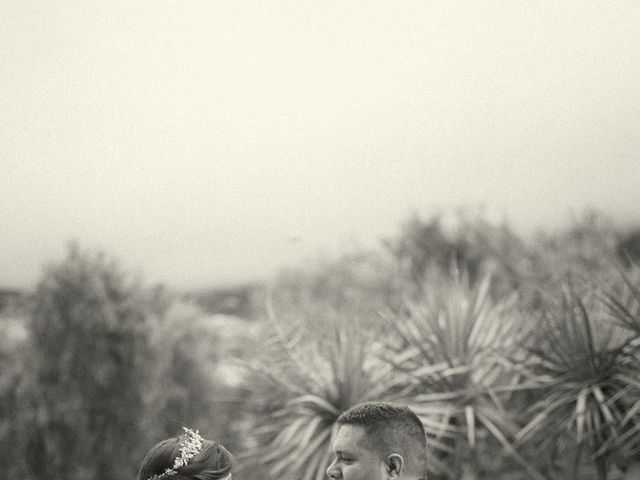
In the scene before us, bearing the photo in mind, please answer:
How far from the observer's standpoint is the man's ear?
2.97 m

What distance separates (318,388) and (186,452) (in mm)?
5372

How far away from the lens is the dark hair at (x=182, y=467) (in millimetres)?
2887

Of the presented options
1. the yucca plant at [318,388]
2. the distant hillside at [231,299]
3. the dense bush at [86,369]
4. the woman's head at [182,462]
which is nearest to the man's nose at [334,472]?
the woman's head at [182,462]

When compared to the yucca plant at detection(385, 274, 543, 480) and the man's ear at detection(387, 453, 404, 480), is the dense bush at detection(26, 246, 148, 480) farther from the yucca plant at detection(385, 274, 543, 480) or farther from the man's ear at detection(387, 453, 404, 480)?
the man's ear at detection(387, 453, 404, 480)

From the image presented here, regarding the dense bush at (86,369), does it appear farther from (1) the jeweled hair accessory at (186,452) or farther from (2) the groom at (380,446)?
(2) the groom at (380,446)

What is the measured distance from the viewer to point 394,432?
9.89 feet

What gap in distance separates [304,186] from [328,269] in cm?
661

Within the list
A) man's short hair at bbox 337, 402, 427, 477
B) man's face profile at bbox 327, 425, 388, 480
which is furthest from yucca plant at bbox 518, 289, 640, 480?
man's face profile at bbox 327, 425, 388, 480

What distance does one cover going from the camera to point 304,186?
83.6 feet

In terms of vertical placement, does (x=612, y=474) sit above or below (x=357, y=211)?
below

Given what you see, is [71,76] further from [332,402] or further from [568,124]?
[568,124]

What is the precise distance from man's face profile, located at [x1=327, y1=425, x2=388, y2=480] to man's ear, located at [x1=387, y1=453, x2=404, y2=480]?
0.02 meters

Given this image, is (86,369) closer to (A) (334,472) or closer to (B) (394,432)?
(A) (334,472)

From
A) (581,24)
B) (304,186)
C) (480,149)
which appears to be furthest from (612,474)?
(304,186)
